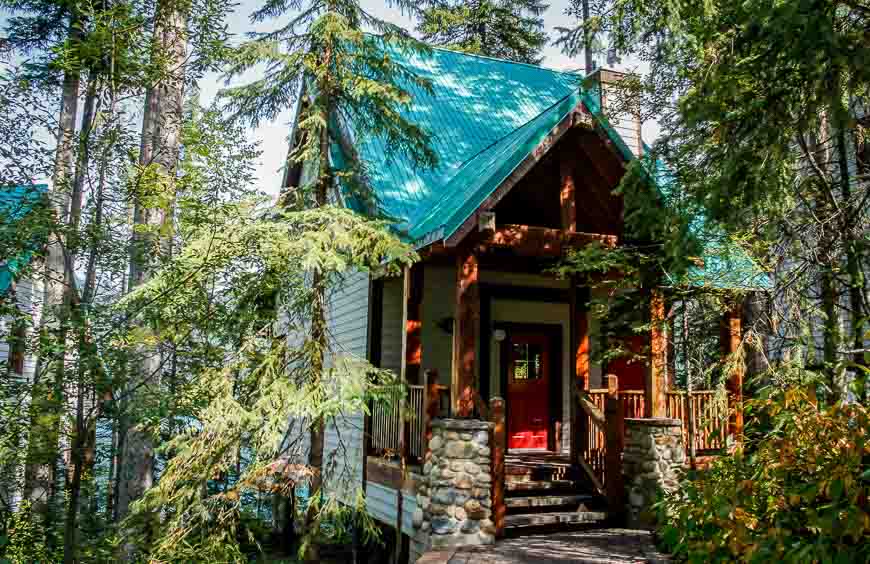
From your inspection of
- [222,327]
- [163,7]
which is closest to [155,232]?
[222,327]

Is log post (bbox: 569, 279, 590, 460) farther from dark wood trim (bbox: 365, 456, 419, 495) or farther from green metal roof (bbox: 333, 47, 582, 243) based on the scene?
green metal roof (bbox: 333, 47, 582, 243)

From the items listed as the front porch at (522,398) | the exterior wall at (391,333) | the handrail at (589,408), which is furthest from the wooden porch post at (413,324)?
the handrail at (589,408)

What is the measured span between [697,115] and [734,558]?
313 cm

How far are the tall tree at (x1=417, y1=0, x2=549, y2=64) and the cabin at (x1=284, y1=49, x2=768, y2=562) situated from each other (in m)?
11.2

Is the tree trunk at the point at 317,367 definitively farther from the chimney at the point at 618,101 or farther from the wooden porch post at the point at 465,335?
the chimney at the point at 618,101

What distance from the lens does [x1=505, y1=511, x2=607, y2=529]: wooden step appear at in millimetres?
7648

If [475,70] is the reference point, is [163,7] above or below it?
below

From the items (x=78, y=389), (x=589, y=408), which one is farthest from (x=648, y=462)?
(x=78, y=389)

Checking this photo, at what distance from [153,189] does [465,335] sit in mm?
4357

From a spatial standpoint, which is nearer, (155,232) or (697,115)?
(697,115)

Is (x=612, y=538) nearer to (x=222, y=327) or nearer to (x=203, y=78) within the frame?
(x=222, y=327)

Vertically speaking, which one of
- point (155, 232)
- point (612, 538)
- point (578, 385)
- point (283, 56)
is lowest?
point (612, 538)

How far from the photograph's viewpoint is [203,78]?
31.2 feet

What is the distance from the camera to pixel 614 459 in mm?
8383
